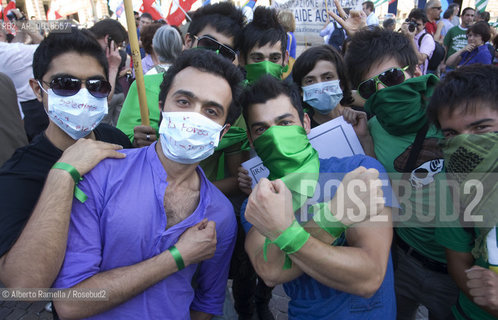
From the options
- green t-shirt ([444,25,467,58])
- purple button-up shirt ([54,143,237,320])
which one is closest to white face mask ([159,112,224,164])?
purple button-up shirt ([54,143,237,320])

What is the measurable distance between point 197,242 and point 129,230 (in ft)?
1.13

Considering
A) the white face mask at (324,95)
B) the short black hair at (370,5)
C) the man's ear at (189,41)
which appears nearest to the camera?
the white face mask at (324,95)

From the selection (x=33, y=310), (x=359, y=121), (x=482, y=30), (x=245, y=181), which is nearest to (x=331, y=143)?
(x=359, y=121)

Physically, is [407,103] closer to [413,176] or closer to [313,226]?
[413,176]

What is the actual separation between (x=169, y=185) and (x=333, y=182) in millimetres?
945

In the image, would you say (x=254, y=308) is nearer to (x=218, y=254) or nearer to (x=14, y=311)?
(x=218, y=254)

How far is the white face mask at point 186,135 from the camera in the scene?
1790 millimetres

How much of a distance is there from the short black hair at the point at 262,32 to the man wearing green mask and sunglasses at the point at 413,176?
1138 millimetres

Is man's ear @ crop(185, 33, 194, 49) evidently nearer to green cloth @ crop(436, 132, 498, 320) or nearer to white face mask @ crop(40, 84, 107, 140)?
white face mask @ crop(40, 84, 107, 140)

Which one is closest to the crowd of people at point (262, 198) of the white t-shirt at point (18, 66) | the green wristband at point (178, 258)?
the green wristband at point (178, 258)

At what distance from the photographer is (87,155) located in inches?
65.0

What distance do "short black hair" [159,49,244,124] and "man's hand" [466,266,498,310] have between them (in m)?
1.53

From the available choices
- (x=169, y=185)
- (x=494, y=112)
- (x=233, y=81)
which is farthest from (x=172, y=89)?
(x=494, y=112)

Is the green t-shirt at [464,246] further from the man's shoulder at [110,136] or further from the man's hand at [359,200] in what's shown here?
the man's shoulder at [110,136]
